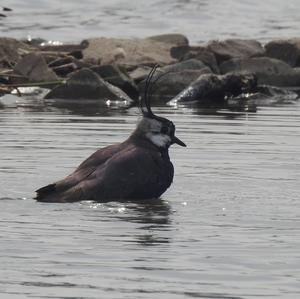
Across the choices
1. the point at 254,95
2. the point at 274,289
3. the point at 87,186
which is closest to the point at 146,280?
the point at 274,289

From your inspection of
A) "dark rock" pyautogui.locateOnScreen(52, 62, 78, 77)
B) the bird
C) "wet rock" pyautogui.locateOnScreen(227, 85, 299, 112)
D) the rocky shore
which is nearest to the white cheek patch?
the bird

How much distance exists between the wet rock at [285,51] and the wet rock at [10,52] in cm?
437

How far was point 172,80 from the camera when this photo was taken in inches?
855

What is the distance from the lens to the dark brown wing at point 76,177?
35.4 ft

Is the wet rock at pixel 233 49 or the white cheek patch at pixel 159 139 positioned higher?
the white cheek patch at pixel 159 139

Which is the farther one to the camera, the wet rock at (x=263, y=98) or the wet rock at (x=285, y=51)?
the wet rock at (x=285, y=51)

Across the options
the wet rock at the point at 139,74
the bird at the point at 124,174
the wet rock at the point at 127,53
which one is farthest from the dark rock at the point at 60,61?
the bird at the point at 124,174

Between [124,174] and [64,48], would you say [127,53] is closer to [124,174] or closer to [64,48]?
[64,48]

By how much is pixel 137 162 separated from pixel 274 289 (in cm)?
353

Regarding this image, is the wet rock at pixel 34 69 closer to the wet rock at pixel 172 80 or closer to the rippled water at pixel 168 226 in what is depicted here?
the wet rock at pixel 172 80

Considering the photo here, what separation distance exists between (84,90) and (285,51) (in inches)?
212

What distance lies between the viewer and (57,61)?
22.7 m

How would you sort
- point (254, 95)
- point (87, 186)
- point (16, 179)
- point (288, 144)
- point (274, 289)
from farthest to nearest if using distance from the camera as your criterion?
point (254, 95) < point (288, 144) < point (16, 179) < point (87, 186) < point (274, 289)

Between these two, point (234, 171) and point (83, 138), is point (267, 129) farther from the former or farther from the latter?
point (234, 171)
